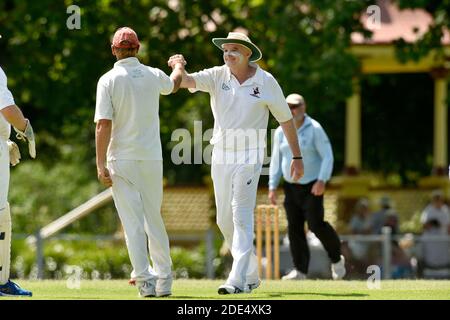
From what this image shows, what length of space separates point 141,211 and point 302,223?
4.11 meters

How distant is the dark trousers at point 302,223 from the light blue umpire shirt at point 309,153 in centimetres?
14

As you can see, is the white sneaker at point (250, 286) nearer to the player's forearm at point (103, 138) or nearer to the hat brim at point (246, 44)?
the player's forearm at point (103, 138)

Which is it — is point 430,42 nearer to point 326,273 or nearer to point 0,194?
point 326,273

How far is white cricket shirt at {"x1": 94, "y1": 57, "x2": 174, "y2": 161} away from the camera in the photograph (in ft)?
35.1

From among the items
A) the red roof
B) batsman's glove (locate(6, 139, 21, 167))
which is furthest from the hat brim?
the red roof

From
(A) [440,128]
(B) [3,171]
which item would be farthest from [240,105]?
(A) [440,128]

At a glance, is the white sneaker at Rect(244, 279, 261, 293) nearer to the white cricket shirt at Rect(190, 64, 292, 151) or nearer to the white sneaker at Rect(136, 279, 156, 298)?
the white sneaker at Rect(136, 279, 156, 298)

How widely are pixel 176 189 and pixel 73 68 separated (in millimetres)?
5383

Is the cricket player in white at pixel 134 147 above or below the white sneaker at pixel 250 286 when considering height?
above

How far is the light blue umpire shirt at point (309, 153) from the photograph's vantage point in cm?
1435

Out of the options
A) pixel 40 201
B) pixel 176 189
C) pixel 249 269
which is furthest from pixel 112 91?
pixel 40 201

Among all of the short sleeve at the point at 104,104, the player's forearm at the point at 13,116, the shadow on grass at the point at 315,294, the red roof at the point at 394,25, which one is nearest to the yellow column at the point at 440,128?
the red roof at the point at 394,25

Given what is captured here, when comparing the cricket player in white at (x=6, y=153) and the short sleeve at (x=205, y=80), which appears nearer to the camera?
the cricket player in white at (x=6, y=153)

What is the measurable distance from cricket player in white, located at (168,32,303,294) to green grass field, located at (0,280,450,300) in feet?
1.58
